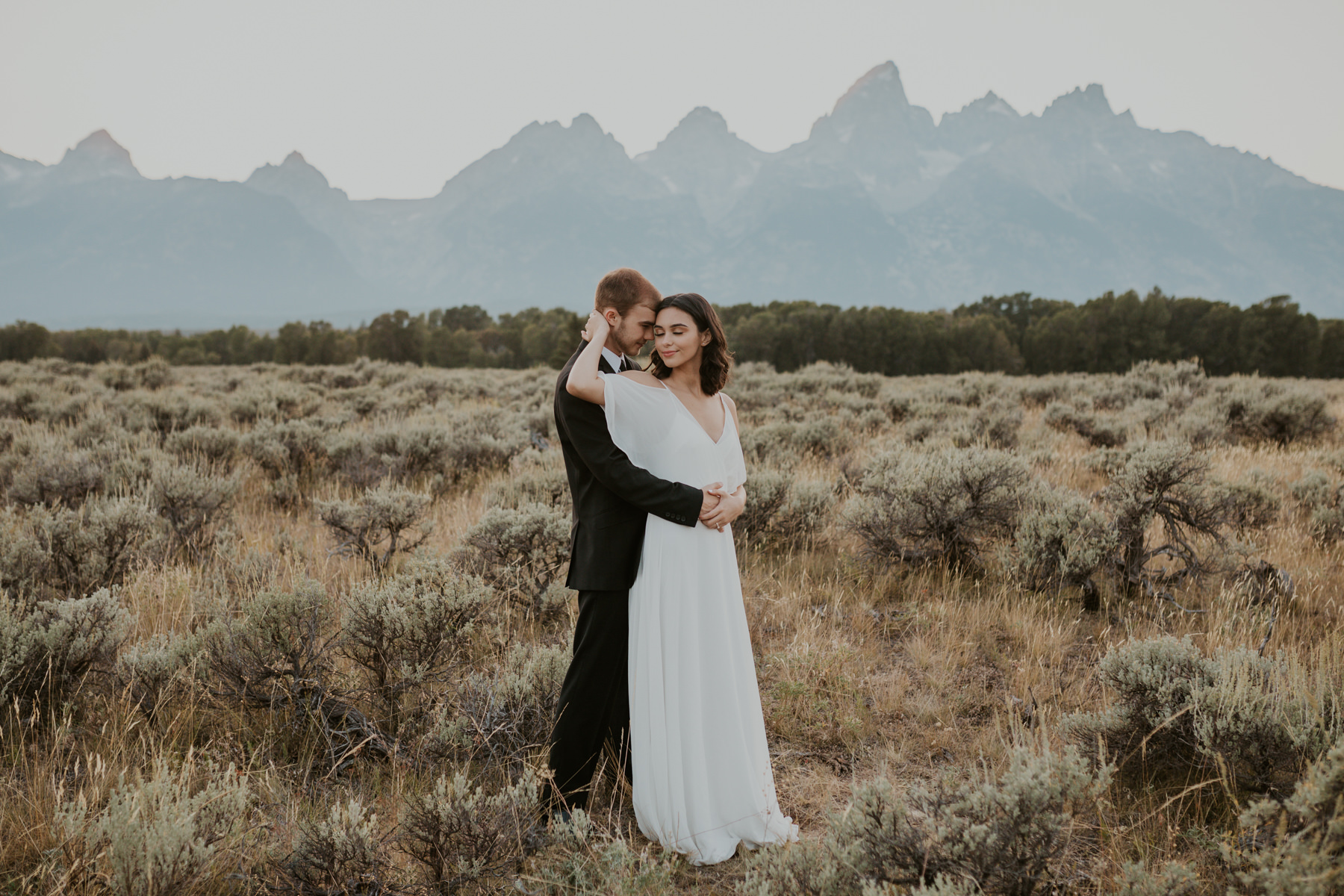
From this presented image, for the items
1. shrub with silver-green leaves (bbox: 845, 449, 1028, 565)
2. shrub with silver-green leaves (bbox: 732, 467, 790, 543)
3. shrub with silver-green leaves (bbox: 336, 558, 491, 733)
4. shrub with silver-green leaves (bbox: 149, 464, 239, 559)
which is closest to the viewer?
shrub with silver-green leaves (bbox: 336, 558, 491, 733)

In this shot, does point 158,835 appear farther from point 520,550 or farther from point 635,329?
point 520,550

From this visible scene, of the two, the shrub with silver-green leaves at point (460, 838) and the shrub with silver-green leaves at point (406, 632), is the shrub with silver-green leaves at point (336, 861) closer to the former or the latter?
the shrub with silver-green leaves at point (460, 838)

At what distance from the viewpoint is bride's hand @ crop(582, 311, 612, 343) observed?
263 cm

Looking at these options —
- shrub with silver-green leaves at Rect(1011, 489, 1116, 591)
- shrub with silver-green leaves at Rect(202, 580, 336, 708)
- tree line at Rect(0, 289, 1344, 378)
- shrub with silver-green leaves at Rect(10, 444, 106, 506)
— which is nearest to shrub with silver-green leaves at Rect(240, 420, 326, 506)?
shrub with silver-green leaves at Rect(10, 444, 106, 506)

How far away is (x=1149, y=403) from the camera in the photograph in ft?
41.0

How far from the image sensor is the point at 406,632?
131 inches

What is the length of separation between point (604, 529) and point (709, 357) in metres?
0.90

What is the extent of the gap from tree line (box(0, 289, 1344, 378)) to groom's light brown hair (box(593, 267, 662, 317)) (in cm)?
4416

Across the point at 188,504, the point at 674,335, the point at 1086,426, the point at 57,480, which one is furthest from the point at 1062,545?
the point at 57,480

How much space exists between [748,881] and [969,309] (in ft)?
217

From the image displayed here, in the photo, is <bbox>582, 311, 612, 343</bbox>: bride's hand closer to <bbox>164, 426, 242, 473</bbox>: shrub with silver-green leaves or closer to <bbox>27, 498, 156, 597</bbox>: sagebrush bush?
<bbox>27, 498, 156, 597</bbox>: sagebrush bush

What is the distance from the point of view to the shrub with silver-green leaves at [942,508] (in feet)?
17.4

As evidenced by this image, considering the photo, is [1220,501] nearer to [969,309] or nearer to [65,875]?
[65,875]

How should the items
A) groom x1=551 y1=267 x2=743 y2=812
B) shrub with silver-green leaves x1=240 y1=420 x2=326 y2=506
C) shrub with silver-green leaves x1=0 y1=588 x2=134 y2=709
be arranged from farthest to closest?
shrub with silver-green leaves x1=240 y1=420 x2=326 y2=506
shrub with silver-green leaves x1=0 y1=588 x2=134 y2=709
groom x1=551 y1=267 x2=743 y2=812
